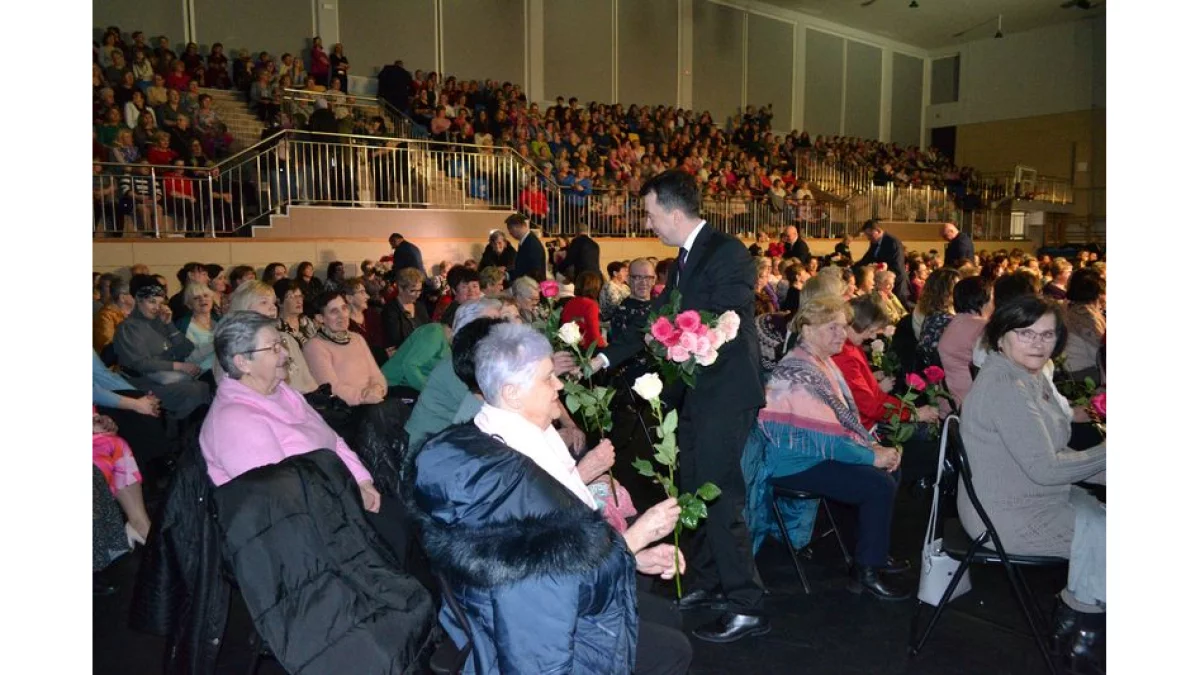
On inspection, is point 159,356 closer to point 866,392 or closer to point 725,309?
point 725,309

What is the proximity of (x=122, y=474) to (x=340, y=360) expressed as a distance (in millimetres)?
1263

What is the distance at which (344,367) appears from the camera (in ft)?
16.2

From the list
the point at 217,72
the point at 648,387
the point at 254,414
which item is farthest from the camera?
the point at 217,72

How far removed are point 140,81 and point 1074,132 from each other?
73.0 ft

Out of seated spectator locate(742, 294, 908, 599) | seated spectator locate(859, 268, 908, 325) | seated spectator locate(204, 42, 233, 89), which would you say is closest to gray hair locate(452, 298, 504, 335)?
seated spectator locate(742, 294, 908, 599)

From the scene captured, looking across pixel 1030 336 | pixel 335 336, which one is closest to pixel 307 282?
pixel 335 336

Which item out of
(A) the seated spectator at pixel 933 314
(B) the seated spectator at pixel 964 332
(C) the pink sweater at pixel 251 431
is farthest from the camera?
(A) the seated spectator at pixel 933 314

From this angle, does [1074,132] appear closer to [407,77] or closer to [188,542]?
[407,77]

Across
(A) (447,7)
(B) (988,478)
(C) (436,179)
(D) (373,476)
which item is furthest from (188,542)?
(A) (447,7)

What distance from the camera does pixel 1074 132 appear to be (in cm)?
2302

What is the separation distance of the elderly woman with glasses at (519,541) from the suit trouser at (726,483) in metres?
1.23

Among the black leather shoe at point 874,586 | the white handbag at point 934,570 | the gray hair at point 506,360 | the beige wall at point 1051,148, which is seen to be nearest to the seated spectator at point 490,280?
the black leather shoe at point 874,586

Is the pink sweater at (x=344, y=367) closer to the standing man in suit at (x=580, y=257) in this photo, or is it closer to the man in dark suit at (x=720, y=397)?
the man in dark suit at (x=720, y=397)

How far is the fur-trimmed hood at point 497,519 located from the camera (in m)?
1.75
